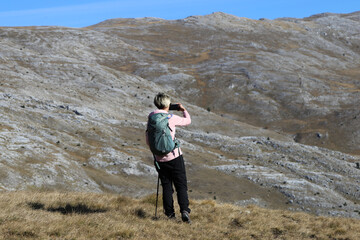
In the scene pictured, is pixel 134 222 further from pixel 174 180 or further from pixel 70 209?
pixel 70 209

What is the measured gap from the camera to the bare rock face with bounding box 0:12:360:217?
144 feet

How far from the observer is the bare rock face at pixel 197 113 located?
44.0m

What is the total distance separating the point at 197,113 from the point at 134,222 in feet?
256

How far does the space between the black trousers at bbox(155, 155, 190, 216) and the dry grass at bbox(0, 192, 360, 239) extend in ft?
1.62

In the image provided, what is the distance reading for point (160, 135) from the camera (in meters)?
9.75

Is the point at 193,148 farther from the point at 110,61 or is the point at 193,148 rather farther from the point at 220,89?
the point at 110,61

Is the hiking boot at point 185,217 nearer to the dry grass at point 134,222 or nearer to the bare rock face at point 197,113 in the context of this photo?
the dry grass at point 134,222

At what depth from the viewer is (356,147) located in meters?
88.0

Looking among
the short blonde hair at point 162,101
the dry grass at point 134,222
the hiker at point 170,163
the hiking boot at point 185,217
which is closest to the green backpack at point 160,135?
the hiker at point 170,163

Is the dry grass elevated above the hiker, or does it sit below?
below

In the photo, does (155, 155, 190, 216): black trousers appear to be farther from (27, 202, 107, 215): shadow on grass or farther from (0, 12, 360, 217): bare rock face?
(0, 12, 360, 217): bare rock face

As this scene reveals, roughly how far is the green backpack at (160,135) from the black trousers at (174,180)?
493 mm

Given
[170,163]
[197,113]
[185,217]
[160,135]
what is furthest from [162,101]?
[197,113]

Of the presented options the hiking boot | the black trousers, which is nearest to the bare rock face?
the black trousers
